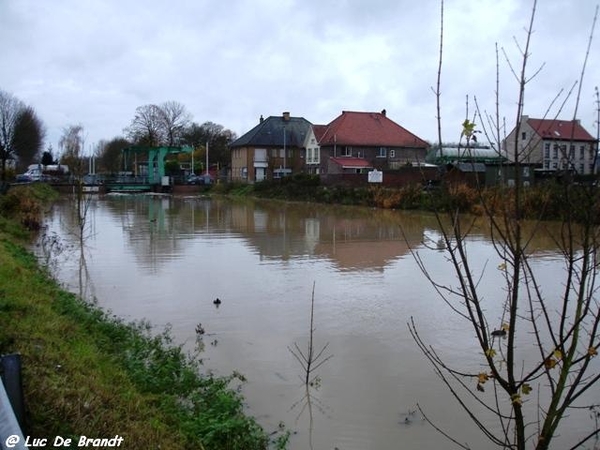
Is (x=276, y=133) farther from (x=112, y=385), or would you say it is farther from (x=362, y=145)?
(x=112, y=385)

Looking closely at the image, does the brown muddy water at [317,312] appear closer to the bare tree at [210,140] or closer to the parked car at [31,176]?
the parked car at [31,176]

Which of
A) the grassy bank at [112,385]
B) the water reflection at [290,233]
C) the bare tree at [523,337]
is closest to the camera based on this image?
the bare tree at [523,337]

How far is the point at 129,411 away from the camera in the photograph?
471cm

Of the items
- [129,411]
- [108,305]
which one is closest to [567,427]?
[129,411]

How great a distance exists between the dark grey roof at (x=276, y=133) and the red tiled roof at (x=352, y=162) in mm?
12022

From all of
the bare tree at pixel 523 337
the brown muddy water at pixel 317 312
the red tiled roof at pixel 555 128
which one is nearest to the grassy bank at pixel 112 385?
the brown muddy water at pixel 317 312

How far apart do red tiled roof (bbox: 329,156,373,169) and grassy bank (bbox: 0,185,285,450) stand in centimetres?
4720

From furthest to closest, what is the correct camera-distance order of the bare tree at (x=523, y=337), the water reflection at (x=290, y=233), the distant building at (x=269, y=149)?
the distant building at (x=269, y=149) → the water reflection at (x=290, y=233) → the bare tree at (x=523, y=337)

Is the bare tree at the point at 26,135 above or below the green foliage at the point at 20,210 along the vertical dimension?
above

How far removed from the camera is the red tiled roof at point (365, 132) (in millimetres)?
56906

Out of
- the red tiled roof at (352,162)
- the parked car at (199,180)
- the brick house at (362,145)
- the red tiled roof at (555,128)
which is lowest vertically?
the red tiled roof at (555,128)

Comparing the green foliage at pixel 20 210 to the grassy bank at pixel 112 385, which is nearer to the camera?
the grassy bank at pixel 112 385

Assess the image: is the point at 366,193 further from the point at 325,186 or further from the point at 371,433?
the point at 371,433

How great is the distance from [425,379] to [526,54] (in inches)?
187
